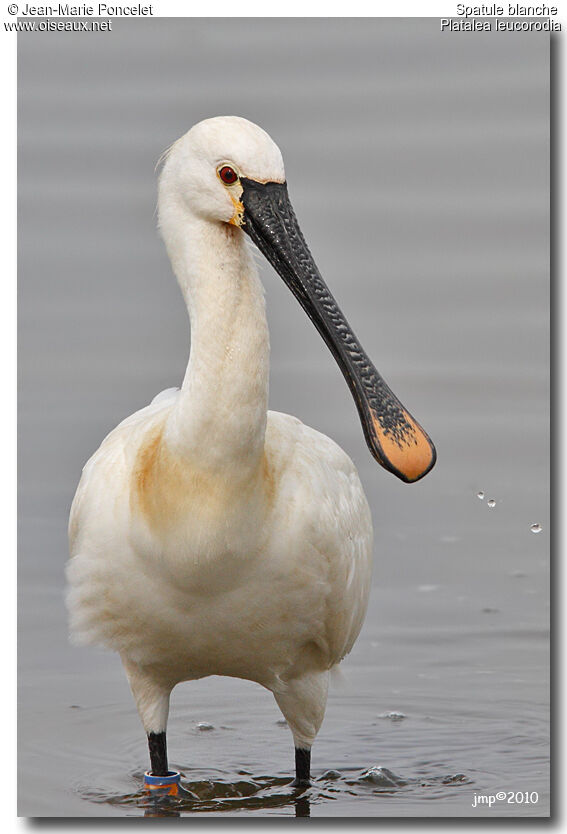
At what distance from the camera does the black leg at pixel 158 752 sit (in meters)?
6.98

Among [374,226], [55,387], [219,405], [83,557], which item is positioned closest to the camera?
[219,405]

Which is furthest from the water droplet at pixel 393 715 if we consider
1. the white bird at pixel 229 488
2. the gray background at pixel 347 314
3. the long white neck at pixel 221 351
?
the long white neck at pixel 221 351

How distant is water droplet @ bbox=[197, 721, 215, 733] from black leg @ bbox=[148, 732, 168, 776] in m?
0.53

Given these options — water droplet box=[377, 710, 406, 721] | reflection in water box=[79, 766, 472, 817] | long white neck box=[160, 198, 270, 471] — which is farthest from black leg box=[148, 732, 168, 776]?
long white neck box=[160, 198, 270, 471]

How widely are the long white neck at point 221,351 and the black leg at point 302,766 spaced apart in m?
1.56

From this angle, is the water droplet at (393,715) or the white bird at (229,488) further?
the water droplet at (393,715)

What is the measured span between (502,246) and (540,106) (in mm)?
580

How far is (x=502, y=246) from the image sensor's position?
7164 millimetres

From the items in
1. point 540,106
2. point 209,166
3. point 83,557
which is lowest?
point 83,557

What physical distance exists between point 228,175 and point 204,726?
2.54 metres

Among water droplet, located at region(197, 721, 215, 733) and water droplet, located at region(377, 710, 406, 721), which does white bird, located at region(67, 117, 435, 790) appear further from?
water droplet, located at region(377, 710, 406, 721)

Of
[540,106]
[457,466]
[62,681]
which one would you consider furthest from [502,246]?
[62,681]

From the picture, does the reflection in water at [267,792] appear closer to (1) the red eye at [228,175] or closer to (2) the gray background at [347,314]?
(2) the gray background at [347,314]

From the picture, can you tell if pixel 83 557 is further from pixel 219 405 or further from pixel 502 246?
pixel 502 246
